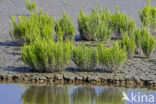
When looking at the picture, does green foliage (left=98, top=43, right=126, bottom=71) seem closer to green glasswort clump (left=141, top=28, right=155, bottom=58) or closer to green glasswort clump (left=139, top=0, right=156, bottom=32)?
green glasswort clump (left=141, top=28, right=155, bottom=58)

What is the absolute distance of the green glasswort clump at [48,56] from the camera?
40.3 ft

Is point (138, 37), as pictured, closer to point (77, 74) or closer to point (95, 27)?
point (95, 27)

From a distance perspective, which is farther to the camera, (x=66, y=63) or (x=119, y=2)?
(x=119, y=2)

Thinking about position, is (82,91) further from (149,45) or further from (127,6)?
(127,6)

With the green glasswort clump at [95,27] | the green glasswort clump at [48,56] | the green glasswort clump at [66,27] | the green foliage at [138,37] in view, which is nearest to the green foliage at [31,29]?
the green glasswort clump at [66,27]

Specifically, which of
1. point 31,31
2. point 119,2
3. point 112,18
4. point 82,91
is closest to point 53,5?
point 119,2

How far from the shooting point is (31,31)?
15.5 m

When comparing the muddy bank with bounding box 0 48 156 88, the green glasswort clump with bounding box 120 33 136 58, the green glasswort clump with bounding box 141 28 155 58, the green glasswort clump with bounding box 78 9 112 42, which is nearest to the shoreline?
the muddy bank with bounding box 0 48 156 88

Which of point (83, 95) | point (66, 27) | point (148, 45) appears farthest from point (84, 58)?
point (66, 27)

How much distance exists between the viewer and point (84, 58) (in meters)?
12.4

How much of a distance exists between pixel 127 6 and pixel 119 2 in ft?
3.67

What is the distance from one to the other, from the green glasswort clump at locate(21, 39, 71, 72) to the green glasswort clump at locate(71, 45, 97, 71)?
258mm

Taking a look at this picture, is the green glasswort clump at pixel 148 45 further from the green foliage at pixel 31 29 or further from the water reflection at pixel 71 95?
the water reflection at pixel 71 95

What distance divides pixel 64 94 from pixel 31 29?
5281 millimetres
